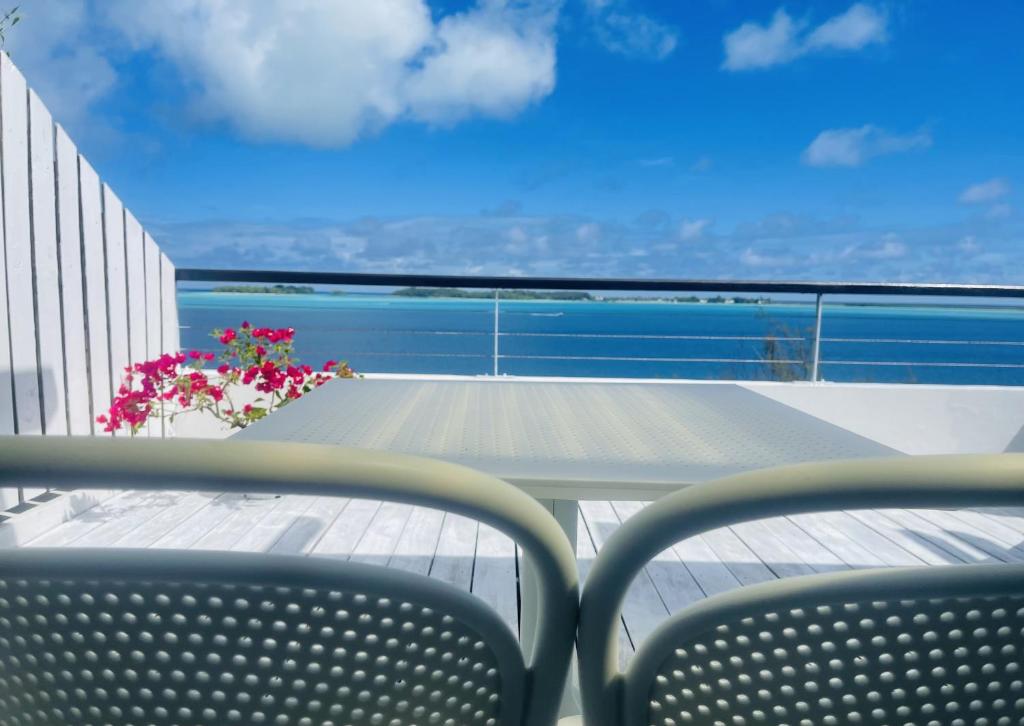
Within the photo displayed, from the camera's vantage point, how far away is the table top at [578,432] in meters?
0.73

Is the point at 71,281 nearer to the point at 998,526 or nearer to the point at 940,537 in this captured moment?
the point at 940,537

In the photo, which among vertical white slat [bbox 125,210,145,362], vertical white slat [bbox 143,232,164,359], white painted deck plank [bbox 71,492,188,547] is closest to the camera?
white painted deck plank [bbox 71,492,188,547]

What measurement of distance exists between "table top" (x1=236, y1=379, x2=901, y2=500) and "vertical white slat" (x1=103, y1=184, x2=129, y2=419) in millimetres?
1798

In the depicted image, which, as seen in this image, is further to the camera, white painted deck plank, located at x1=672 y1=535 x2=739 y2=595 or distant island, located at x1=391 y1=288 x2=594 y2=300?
distant island, located at x1=391 y1=288 x2=594 y2=300

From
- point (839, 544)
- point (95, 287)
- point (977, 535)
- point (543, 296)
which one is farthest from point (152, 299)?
point (977, 535)

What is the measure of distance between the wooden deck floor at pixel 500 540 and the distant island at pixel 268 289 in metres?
1.06

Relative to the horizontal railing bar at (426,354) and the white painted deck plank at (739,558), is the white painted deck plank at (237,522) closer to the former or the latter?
the horizontal railing bar at (426,354)

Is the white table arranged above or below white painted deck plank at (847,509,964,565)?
above

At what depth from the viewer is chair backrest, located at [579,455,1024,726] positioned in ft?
1.12

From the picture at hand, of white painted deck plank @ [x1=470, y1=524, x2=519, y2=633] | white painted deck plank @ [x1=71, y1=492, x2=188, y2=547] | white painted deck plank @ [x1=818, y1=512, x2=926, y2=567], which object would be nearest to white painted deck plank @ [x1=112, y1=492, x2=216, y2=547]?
white painted deck plank @ [x1=71, y1=492, x2=188, y2=547]

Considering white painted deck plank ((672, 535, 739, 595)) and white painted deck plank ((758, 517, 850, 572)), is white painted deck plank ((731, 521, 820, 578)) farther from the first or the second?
white painted deck plank ((672, 535, 739, 595))

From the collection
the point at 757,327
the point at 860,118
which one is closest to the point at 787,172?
the point at 860,118

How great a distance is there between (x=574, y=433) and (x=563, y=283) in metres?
2.40

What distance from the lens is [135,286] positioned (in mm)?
2840
